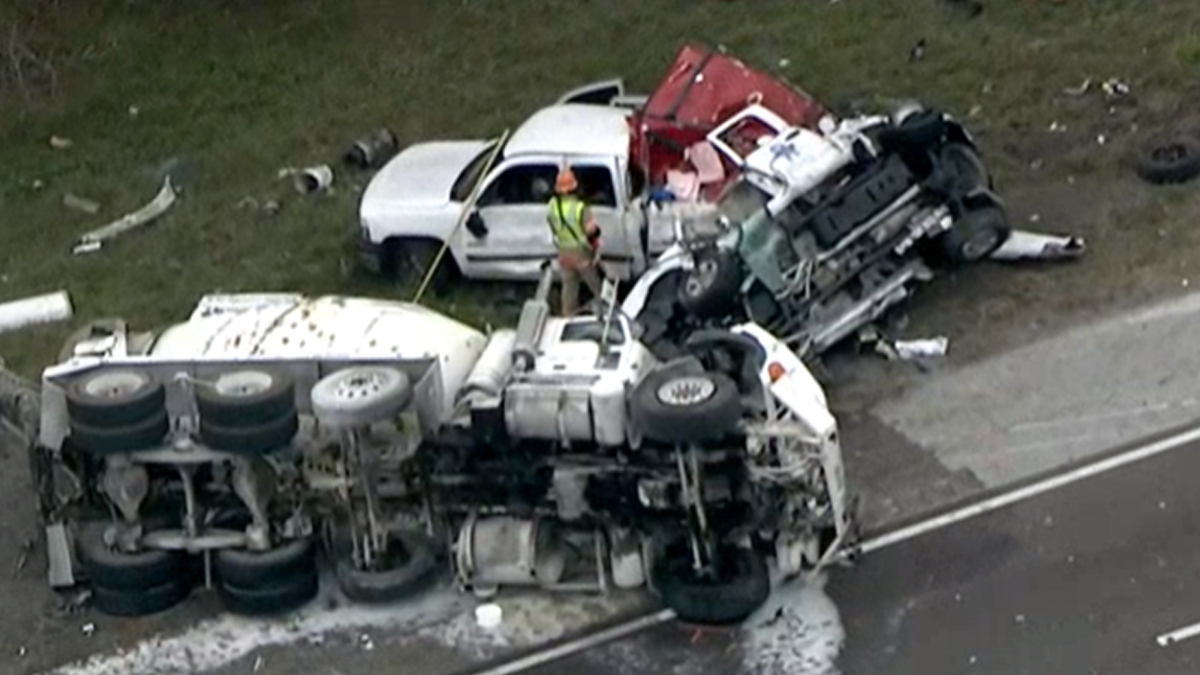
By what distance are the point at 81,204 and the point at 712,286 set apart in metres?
8.20

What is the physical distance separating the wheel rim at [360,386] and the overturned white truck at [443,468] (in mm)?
19

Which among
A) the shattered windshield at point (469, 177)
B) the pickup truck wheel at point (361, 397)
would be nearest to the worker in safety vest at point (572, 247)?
the shattered windshield at point (469, 177)

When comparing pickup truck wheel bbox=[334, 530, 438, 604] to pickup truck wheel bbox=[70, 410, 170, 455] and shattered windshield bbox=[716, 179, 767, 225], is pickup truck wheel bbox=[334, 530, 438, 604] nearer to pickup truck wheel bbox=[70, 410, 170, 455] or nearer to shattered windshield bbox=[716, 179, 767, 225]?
pickup truck wheel bbox=[70, 410, 170, 455]

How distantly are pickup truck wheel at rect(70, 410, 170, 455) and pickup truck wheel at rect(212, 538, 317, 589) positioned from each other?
93 centimetres

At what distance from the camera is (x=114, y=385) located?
1652 cm

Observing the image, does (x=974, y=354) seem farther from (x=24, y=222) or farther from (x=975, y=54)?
(x=24, y=222)

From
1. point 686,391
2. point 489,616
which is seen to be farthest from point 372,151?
point 686,391

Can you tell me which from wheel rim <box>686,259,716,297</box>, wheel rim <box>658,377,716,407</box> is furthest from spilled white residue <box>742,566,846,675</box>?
wheel rim <box>686,259,716,297</box>

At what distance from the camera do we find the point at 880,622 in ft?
51.9

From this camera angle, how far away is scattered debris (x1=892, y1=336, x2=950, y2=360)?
1917 centimetres

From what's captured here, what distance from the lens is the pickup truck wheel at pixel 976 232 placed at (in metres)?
19.9

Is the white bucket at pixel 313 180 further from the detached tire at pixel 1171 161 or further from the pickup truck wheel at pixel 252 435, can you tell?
the pickup truck wheel at pixel 252 435

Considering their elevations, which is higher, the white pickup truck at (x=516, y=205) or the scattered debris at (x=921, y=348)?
the white pickup truck at (x=516, y=205)

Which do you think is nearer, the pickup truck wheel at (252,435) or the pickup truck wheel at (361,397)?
Result: the pickup truck wheel at (361,397)
